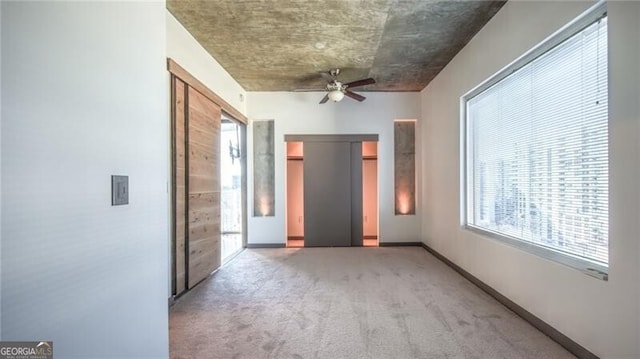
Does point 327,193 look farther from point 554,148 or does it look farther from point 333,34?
point 554,148

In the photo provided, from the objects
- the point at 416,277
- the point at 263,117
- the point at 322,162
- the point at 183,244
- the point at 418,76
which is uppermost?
the point at 418,76

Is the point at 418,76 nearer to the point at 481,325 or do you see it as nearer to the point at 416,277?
the point at 416,277

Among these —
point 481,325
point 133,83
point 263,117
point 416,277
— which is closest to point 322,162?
point 263,117

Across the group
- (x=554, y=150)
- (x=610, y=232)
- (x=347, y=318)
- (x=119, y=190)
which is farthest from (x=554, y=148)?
(x=119, y=190)

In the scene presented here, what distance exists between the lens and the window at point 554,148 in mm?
2035

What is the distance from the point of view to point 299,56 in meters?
4.21

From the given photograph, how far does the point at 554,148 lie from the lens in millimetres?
2451

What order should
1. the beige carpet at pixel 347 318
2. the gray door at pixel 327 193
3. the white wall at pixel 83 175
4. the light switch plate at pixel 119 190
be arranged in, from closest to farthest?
the white wall at pixel 83 175 < the light switch plate at pixel 119 190 < the beige carpet at pixel 347 318 < the gray door at pixel 327 193

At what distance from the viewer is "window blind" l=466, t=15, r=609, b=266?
2037 millimetres

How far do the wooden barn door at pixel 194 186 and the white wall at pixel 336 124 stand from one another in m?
1.68

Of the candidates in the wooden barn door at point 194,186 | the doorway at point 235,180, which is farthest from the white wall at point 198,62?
the doorway at point 235,180

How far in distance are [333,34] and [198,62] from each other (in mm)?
1692

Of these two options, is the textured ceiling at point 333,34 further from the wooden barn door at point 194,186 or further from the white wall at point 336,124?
the white wall at point 336,124

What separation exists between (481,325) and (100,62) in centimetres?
308
